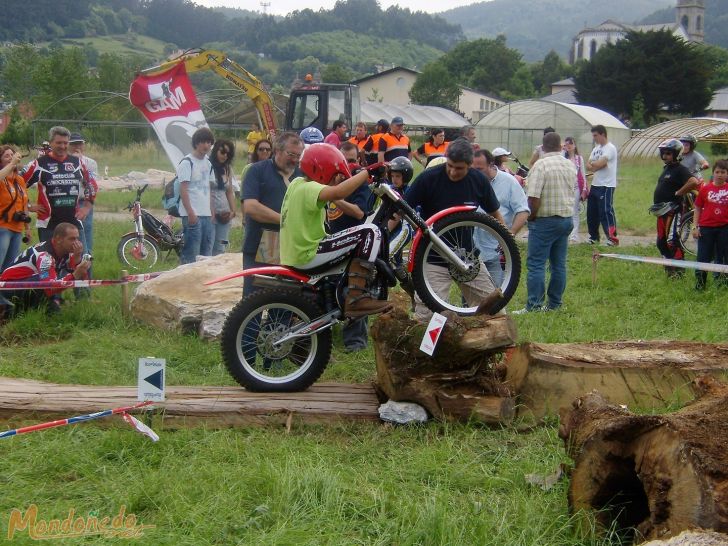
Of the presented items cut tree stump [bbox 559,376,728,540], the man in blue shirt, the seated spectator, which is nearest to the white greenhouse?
the man in blue shirt

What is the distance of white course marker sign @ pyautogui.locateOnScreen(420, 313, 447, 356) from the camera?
17.0 feet

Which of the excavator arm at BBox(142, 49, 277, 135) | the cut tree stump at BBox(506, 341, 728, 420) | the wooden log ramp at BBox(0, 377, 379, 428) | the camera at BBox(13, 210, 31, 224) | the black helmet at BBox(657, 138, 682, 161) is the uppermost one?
the excavator arm at BBox(142, 49, 277, 135)

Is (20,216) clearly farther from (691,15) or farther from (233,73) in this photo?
(691,15)

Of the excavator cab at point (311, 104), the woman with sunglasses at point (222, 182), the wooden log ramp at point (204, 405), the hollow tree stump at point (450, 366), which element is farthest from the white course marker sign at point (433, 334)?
the excavator cab at point (311, 104)

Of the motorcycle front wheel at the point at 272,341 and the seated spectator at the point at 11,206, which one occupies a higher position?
the seated spectator at the point at 11,206

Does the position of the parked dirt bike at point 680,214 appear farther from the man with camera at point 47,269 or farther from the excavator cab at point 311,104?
the excavator cab at point 311,104

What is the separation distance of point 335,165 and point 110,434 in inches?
87.9

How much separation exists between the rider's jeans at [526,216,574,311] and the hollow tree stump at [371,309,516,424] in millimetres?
3462

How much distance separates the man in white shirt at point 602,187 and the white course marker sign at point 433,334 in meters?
8.92

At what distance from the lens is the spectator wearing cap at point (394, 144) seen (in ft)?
50.0

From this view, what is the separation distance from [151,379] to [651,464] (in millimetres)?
2932

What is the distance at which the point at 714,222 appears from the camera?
9602 mm

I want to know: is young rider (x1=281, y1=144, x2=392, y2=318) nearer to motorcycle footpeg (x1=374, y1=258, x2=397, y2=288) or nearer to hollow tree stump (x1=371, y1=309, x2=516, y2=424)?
motorcycle footpeg (x1=374, y1=258, x2=397, y2=288)

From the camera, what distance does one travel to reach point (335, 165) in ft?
18.4
